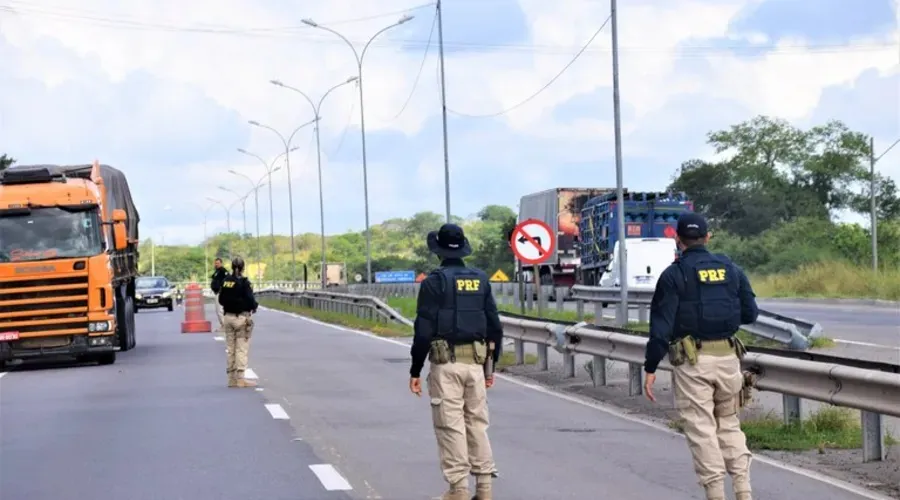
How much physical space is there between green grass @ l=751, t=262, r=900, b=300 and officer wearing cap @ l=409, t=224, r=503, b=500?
112 feet

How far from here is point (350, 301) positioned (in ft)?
140

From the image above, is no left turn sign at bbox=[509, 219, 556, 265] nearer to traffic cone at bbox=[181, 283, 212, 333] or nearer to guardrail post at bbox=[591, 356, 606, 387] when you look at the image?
guardrail post at bbox=[591, 356, 606, 387]

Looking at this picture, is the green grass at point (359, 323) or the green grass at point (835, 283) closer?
the green grass at point (359, 323)

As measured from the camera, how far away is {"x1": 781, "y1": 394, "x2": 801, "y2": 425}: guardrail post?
41.1 ft

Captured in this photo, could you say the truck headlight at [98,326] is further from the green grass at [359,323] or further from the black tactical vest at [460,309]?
the black tactical vest at [460,309]

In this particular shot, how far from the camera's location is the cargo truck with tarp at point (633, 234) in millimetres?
36344

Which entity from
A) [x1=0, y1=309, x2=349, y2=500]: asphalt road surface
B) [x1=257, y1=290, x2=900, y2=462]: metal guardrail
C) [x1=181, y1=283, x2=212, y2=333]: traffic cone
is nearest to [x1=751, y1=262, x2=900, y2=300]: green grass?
[x1=181, y1=283, x2=212, y2=333]: traffic cone

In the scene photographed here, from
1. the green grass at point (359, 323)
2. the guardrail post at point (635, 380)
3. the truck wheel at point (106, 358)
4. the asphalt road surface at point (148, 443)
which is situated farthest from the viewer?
the green grass at point (359, 323)

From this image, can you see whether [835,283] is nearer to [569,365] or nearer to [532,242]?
[532,242]

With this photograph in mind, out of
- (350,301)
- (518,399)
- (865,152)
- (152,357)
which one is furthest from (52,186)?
(865,152)

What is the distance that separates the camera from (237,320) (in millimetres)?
18016

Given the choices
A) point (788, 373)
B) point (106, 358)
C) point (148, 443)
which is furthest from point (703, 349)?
point (106, 358)

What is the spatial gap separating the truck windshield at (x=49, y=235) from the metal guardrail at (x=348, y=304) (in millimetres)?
10423

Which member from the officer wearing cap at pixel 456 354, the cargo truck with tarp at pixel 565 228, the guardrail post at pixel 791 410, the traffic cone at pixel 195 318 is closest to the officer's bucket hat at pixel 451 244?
the officer wearing cap at pixel 456 354
